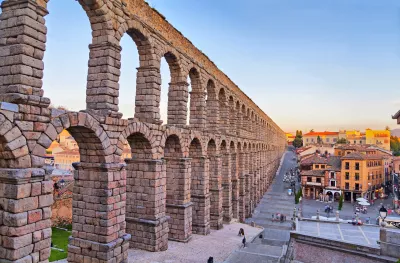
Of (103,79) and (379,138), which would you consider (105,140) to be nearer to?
(103,79)

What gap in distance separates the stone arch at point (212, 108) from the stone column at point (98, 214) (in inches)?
506

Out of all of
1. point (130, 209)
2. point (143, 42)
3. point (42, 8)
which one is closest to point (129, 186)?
point (130, 209)

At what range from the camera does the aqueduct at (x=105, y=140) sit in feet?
27.6

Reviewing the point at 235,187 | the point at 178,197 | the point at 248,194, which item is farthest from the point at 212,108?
the point at 248,194

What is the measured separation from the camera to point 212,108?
24.7 m

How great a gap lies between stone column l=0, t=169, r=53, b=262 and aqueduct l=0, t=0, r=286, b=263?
3cm

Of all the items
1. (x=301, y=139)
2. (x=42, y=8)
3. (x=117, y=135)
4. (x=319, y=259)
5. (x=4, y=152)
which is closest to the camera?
(x=4, y=152)

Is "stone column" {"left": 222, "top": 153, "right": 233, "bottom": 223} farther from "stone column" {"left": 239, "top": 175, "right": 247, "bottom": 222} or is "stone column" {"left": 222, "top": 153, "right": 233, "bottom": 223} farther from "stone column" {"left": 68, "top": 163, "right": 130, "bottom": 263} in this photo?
"stone column" {"left": 68, "top": 163, "right": 130, "bottom": 263}

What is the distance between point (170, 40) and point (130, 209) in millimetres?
9176

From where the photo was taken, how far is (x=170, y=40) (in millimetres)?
16969

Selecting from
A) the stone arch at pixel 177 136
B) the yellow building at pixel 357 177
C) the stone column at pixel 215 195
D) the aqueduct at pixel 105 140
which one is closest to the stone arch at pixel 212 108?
the aqueduct at pixel 105 140

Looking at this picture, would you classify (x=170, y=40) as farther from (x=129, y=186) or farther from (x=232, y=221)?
(x=232, y=221)

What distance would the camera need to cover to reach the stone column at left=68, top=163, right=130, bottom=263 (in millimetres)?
11617

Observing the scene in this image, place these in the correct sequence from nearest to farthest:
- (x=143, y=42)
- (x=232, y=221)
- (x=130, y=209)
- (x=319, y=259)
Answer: (x=143, y=42)
(x=130, y=209)
(x=319, y=259)
(x=232, y=221)
